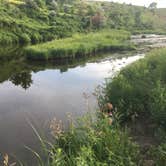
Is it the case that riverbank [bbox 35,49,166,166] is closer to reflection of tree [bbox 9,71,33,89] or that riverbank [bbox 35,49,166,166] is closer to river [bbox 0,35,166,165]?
river [bbox 0,35,166,165]

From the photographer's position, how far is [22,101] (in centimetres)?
1944

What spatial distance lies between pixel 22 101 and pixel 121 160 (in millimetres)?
12904

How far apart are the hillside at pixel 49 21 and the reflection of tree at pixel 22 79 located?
25888 millimetres

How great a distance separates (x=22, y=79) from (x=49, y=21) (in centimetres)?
4736

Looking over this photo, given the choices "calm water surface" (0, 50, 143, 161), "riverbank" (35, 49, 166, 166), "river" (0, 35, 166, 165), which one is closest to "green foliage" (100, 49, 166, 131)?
"riverbank" (35, 49, 166, 166)

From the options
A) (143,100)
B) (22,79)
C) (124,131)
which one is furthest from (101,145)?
(22,79)

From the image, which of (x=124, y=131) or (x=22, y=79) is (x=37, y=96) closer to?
(x=22, y=79)

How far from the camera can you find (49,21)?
71.2 metres

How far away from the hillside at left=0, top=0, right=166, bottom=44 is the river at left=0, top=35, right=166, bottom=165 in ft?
71.3

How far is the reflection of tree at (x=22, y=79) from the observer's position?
78.5 feet

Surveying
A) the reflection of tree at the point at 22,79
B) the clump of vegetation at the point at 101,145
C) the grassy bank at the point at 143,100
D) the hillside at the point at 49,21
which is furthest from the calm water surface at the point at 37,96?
the hillside at the point at 49,21

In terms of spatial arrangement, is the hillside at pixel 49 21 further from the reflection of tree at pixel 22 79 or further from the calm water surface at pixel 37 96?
the reflection of tree at pixel 22 79

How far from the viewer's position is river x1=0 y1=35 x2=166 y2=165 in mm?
13729

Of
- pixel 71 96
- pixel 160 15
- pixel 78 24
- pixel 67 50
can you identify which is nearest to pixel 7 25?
pixel 78 24
